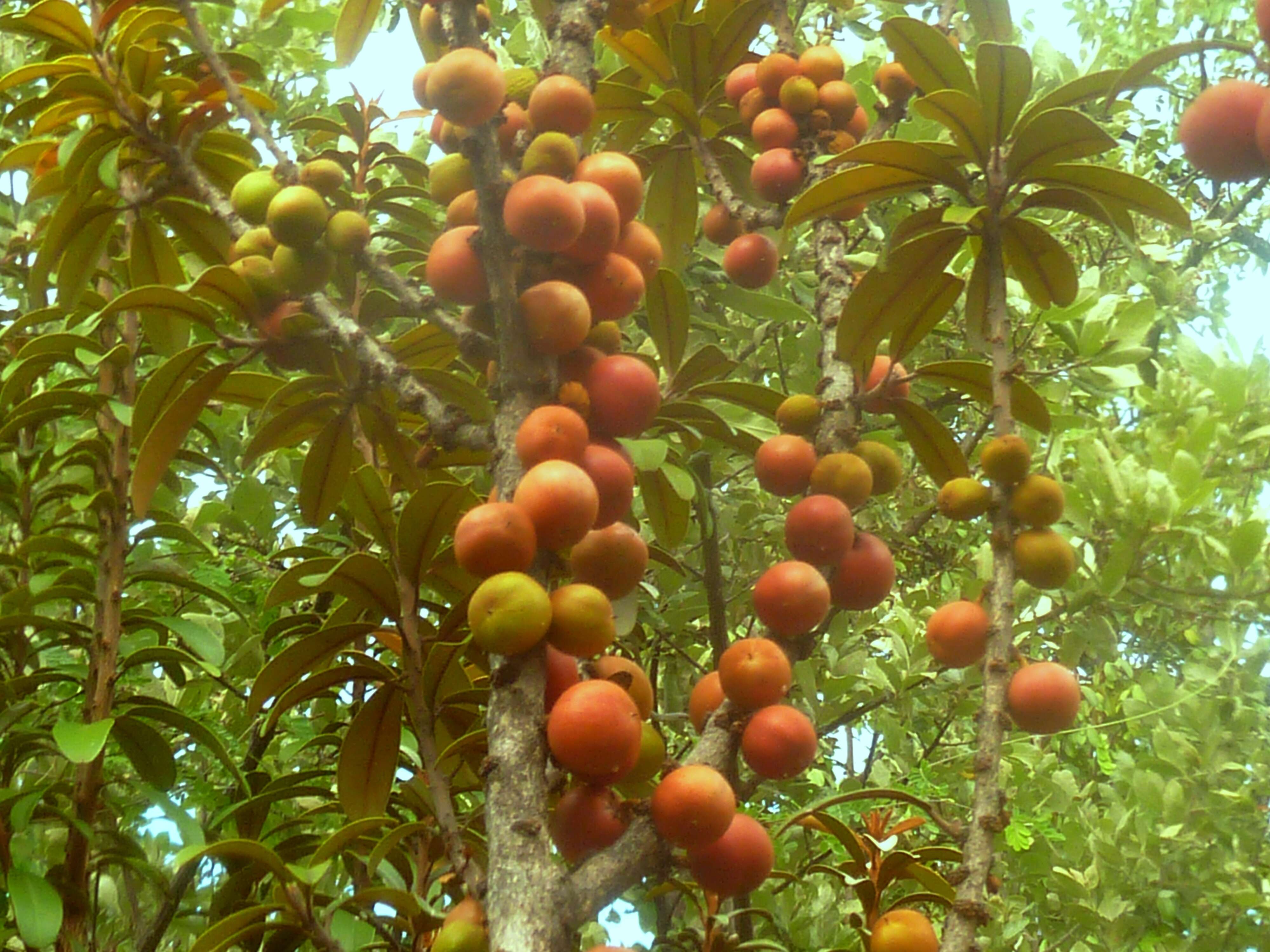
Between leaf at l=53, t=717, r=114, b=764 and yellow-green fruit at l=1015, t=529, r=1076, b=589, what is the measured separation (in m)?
1.11

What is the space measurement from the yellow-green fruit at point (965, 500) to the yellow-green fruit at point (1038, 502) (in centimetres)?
4

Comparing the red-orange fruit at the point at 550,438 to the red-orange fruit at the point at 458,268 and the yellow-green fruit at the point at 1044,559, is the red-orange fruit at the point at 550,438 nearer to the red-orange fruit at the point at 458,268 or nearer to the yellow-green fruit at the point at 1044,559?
the red-orange fruit at the point at 458,268

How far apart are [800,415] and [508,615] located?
0.60 m

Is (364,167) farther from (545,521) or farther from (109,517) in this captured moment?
(545,521)

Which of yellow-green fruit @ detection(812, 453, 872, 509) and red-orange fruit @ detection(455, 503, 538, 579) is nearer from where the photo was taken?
red-orange fruit @ detection(455, 503, 538, 579)

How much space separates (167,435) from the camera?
143cm

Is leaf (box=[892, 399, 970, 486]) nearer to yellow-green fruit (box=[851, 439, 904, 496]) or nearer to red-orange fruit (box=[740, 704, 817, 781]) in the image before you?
yellow-green fruit (box=[851, 439, 904, 496])

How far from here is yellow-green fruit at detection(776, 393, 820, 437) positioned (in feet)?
4.99

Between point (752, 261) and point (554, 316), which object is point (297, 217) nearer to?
point (554, 316)

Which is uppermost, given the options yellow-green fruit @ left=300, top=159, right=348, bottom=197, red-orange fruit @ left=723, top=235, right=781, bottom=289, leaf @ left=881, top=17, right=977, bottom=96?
leaf @ left=881, top=17, right=977, bottom=96

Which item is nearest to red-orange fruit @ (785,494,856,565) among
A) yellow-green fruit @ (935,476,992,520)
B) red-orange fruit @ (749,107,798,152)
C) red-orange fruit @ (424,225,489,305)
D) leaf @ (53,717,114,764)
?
yellow-green fruit @ (935,476,992,520)

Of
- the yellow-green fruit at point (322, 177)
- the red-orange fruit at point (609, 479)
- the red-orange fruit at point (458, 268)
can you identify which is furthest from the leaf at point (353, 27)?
the red-orange fruit at point (609, 479)

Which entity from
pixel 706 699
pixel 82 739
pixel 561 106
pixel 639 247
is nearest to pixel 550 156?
pixel 561 106

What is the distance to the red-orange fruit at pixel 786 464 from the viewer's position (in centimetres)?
145
